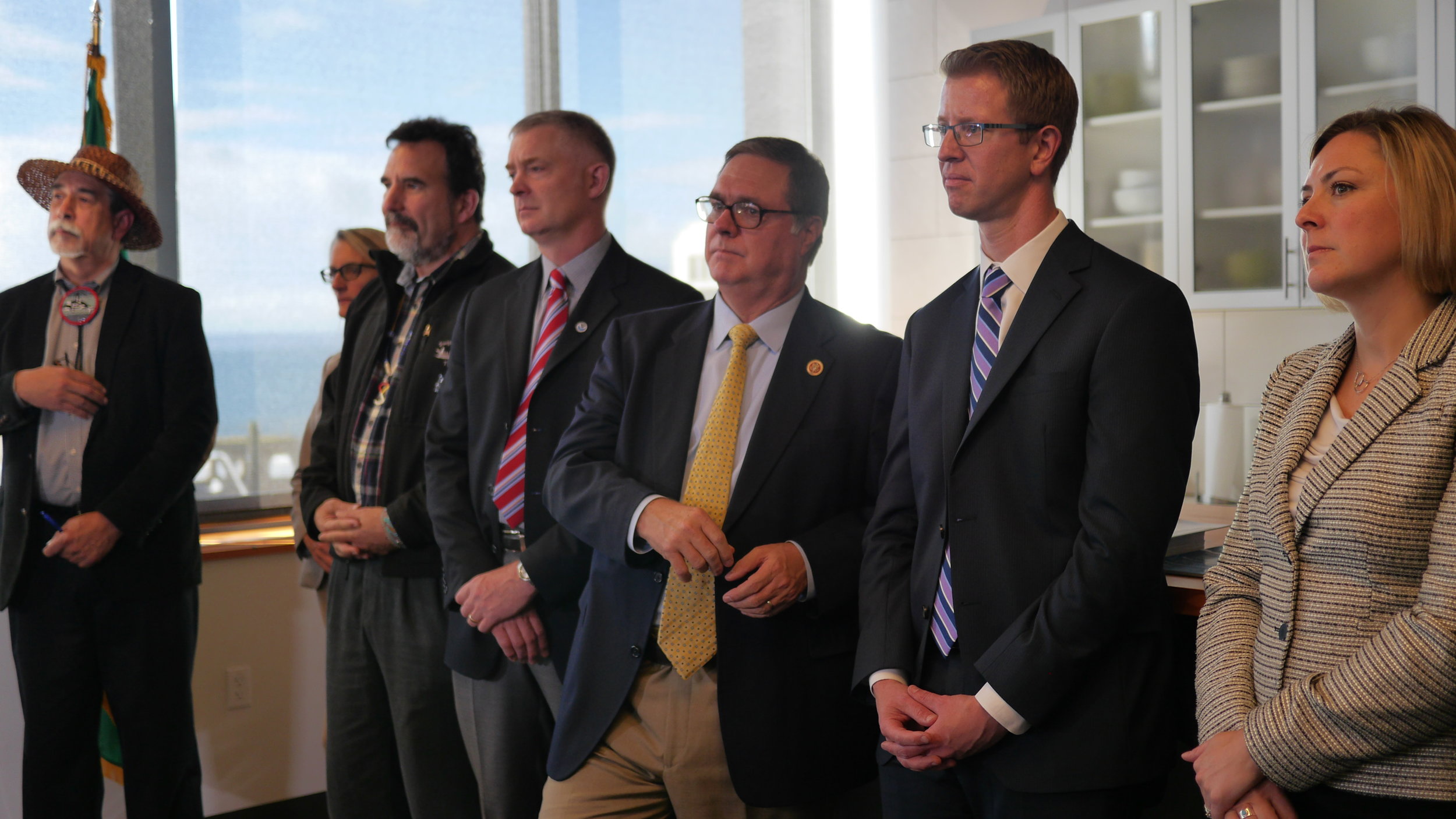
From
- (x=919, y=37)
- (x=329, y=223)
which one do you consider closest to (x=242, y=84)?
(x=329, y=223)

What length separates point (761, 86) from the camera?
5.09 metres

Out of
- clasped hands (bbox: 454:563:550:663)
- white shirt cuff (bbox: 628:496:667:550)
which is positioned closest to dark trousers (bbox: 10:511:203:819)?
clasped hands (bbox: 454:563:550:663)

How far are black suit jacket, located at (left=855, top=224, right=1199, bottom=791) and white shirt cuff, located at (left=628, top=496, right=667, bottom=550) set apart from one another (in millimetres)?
399

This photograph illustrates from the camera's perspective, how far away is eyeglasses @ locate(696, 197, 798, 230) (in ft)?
6.21

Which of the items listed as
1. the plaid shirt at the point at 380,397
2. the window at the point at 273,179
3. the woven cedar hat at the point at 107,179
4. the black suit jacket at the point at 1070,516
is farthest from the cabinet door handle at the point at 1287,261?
the woven cedar hat at the point at 107,179

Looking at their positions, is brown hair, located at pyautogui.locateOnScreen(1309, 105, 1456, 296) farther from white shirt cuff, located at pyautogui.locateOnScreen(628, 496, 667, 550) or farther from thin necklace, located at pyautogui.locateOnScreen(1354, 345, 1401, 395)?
A: white shirt cuff, located at pyautogui.locateOnScreen(628, 496, 667, 550)

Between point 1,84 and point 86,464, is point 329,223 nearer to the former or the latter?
point 1,84

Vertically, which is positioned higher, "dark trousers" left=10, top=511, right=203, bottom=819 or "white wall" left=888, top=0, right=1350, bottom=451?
"white wall" left=888, top=0, right=1350, bottom=451

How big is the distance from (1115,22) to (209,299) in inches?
130

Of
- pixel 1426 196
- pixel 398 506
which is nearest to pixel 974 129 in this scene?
pixel 1426 196

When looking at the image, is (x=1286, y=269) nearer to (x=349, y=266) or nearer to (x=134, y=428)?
(x=349, y=266)

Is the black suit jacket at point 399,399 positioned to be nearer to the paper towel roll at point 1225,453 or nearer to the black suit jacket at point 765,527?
the black suit jacket at point 765,527

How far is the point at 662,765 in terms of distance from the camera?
5.80 feet

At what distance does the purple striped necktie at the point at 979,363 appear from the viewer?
4.94ft
